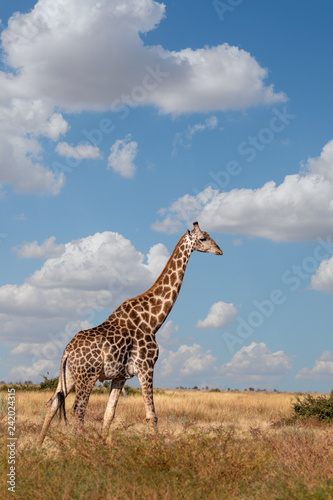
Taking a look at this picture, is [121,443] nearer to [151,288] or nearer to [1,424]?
[151,288]

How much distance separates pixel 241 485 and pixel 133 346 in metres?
5.06

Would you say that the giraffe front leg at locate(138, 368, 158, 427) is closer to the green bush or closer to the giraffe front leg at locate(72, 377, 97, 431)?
the giraffe front leg at locate(72, 377, 97, 431)

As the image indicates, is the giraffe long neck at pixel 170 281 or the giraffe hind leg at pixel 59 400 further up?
the giraffe long neck at pixel 170 281

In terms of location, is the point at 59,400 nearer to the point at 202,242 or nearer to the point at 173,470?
→ the point at 202,242

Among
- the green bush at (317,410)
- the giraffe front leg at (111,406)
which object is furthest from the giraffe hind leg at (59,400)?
the green bush at (317,410)

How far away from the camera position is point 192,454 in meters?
8.45

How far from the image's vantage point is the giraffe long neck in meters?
13.5

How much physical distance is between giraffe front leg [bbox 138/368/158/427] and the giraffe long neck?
147cm

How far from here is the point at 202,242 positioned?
45.3ft

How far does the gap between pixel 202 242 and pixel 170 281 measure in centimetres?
121

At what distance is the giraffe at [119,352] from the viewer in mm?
12305

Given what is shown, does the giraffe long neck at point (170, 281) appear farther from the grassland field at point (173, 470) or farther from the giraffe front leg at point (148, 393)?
the grassland field at point (173, 470)

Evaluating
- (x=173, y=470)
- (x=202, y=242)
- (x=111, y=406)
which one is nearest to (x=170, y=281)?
(x=202, y=242)

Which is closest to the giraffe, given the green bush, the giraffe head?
the giraffe head
